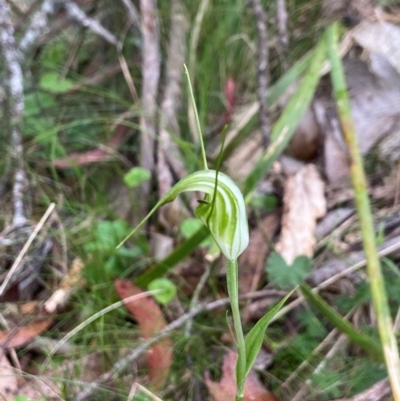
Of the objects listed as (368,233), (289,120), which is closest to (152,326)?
(368,233)

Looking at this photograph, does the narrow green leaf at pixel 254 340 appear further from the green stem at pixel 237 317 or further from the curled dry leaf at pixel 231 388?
the curled dry leaf at pixel 231 388

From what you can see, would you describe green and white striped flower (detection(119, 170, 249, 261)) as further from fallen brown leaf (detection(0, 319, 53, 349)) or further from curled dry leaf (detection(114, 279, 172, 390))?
fallen brown leaf (detection(0, 319, 53, 349))

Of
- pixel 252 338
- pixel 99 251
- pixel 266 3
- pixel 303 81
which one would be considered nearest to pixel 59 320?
pixel 99 251

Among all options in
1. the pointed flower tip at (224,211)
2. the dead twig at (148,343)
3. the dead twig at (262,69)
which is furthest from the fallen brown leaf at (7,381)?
the dead twig at (262,69)

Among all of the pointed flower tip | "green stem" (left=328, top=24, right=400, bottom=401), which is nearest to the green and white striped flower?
the pointed flower tip

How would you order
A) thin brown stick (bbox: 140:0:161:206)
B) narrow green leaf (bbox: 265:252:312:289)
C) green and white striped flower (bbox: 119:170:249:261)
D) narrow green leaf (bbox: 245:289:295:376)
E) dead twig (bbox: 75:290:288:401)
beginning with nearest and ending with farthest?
green and white striped flower (bbox: 119:170:249:261) < narrow green leaf (bbox: 245:289:295:376) < dead twig (bbox: 75:290:288:401) < narrow green leaf (bbox: 265:252:312:289) < thin brown stick (bbox: 140:0:161:206)

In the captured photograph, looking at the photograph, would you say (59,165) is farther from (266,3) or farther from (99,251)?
(266,3)
